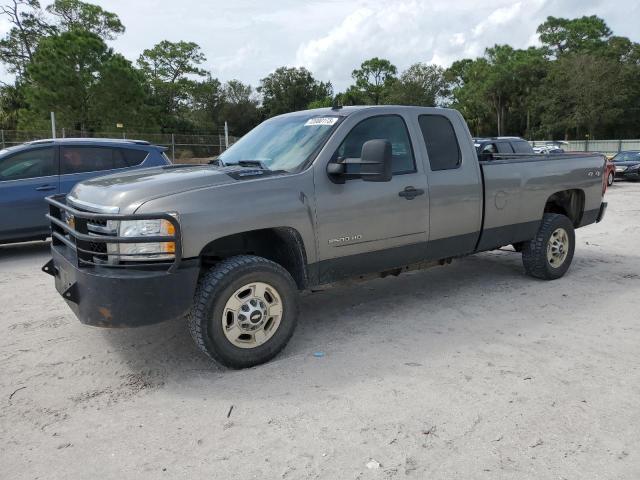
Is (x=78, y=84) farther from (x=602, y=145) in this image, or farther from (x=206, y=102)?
(x=602, y=145)

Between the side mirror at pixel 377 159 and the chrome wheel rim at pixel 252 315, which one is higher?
the side mirror at pixel 377 159

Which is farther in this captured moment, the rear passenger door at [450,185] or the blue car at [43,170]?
the blue car at [43,170]

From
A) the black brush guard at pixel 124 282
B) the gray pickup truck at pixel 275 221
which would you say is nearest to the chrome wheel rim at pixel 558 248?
the gray pickup truck at pixel 275 221

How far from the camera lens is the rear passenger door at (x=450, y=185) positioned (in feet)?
16.3

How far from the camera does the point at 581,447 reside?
9.51 feet

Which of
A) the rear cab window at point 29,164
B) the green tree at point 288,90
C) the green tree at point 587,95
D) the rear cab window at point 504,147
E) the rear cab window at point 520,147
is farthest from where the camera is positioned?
the green tree at point 288,90

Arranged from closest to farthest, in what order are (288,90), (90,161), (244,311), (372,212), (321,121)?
(244,311), (372,212), (321,121), (90,161), (288,90)

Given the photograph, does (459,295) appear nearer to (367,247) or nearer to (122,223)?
(367,247)

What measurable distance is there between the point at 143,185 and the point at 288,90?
3191 inches

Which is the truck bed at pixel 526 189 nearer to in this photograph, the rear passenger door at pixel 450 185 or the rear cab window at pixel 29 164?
the rear passenger door at pixel 450 185

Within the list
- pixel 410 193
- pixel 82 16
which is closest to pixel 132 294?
pixel 410 193

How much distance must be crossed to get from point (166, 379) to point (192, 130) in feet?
144

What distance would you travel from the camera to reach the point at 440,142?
202 inches

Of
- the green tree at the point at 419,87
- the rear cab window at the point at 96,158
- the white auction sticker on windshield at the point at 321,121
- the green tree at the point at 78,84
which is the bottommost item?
the rear cab window at the point at 96,158
